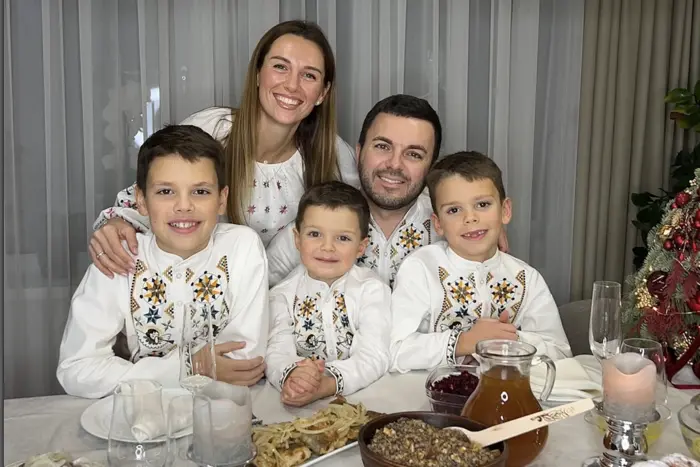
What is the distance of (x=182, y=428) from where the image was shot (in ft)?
4.15

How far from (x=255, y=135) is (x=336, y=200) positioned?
513 mm

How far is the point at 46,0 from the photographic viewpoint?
8.17 ft

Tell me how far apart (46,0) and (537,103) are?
74.7 inches

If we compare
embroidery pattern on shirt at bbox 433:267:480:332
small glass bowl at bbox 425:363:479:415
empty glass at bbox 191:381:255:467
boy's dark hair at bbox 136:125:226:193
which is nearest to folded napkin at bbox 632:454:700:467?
small glass bowl at bbox 425:363:479:415

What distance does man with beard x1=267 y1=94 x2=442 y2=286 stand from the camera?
2146 millimetres

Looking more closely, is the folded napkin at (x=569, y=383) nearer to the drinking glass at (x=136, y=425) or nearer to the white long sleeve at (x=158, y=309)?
the white long sleeve at (x=158, y=309)

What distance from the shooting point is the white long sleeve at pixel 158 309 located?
1621 millimetres

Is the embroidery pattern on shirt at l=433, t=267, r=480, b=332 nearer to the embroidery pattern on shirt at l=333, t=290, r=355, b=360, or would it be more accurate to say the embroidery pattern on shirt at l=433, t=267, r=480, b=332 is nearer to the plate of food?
the embroidery pattern on shirt at l=333, t=290, r=355, b=360

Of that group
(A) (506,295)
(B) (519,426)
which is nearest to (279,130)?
(A) (506,295)

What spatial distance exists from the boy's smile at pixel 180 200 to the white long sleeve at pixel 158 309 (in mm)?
60

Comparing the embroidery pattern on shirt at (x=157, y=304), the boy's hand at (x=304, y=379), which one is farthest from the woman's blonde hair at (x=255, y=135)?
the boy's hand at (x=304, y=379)

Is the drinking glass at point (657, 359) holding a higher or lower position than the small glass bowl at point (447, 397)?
higher

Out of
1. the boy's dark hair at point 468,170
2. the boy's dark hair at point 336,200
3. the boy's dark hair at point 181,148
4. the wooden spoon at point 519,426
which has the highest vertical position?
the boy's dark hair at point 181,148

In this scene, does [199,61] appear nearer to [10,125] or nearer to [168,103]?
[168,103]
